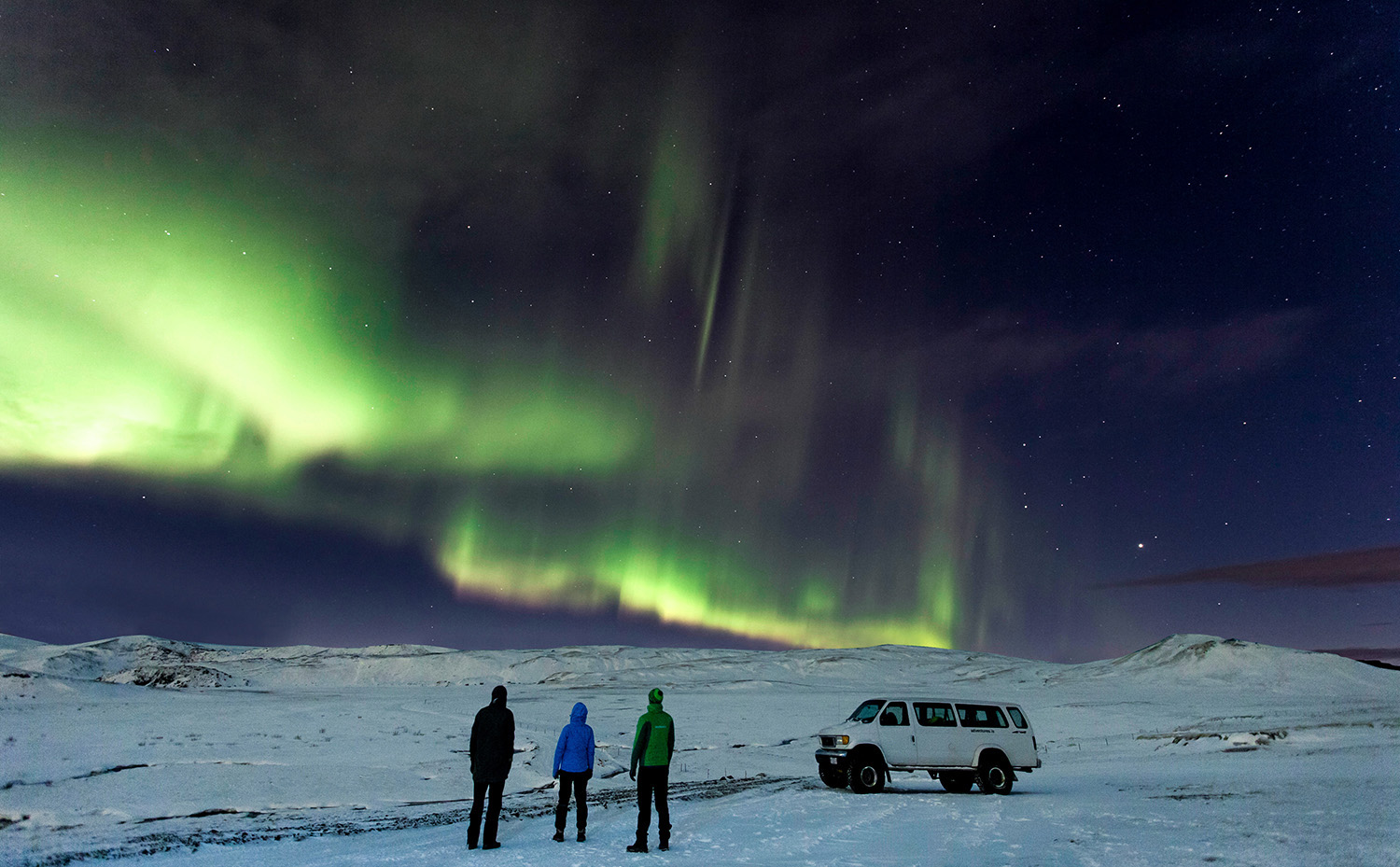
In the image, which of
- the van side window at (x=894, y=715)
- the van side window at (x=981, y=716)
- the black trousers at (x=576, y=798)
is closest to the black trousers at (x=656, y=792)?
the black trousers at (x=576, y=798)

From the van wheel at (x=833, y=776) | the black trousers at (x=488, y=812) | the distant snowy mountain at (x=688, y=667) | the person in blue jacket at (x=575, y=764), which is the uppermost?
the person in blue jacket at (x=575, y=764)

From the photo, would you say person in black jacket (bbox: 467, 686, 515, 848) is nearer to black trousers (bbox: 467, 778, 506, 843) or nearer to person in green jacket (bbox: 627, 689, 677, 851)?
black trousers (bbox: 467, 778, 506, 843)

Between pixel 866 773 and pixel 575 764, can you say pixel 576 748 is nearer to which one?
pixel 575 764

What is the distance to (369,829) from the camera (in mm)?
14602

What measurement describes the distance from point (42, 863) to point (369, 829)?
4.63m

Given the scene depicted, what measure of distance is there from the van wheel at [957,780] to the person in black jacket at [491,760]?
37.0 ft

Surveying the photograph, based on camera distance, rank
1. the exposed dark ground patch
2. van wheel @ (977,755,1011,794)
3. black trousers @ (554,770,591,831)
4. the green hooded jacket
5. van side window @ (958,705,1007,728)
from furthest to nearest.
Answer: van side window @ (958,705,1007,728)
van wheel @ (977,755,1011,794)
the exposed dark ground patch
black trousers @ (554,770,591,831)
the green hooded jacket

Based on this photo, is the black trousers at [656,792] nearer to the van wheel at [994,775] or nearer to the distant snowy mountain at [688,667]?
the van wheel at [994,775]

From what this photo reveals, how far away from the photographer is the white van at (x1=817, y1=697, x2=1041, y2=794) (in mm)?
18500

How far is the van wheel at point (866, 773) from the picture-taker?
18469 millimetres

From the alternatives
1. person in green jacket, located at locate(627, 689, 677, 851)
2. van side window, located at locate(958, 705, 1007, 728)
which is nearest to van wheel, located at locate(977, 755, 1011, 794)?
van side window, located at locate(958, 705, 1007, 728)

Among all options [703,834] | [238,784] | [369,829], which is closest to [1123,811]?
[703,834]

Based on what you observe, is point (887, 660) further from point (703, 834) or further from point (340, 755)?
point (703, 834)

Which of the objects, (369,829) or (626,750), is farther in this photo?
(626,750)
